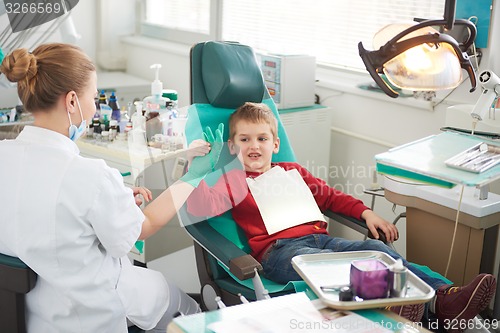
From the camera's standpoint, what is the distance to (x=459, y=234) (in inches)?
87.0

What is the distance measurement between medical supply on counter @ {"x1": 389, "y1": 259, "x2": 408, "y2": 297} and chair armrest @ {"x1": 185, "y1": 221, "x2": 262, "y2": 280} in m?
0.51

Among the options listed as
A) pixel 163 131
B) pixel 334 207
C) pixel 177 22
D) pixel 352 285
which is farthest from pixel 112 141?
pixel 177 22

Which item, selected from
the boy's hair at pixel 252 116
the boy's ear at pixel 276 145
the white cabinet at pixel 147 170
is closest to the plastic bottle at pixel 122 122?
the white cabinet at pixel 147 170

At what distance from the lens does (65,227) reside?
1.52 m

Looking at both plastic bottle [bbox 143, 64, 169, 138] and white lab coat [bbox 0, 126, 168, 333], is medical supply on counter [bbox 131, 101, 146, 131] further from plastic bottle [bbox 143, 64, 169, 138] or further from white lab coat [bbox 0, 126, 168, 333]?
white lab coat [bbox 0, 126, 168, 333]

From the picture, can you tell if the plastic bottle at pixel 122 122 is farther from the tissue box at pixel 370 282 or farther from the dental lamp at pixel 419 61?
the tissue box at pixel 370 282

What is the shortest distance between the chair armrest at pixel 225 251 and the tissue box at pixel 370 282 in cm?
46

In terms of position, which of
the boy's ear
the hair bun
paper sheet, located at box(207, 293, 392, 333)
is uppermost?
the hair bun

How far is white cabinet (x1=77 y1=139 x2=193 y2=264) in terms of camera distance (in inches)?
96.2

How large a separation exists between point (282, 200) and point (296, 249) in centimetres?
23

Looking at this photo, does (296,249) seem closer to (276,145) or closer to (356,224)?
(356,224)

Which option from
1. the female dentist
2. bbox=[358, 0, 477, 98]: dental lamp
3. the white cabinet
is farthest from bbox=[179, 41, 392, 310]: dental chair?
bbox=[358, 0, 477, 98]: dental lamp

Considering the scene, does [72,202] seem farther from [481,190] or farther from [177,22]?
[177,22]

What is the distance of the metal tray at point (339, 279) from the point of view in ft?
4.29
